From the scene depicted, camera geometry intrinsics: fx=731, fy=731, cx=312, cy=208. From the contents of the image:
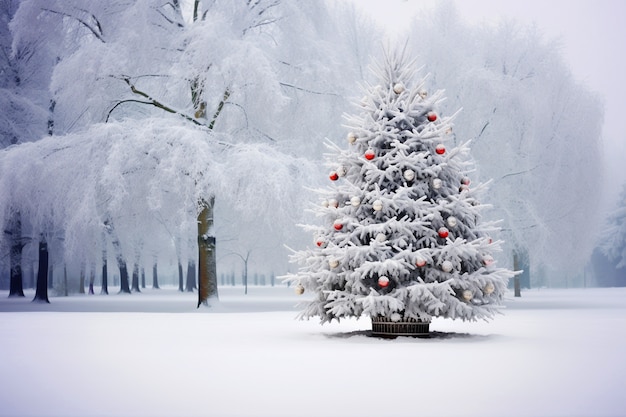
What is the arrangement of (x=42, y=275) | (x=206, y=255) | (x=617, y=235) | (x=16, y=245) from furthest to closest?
(x=617, y=235), (x=16, y=245), (x=42, y=275), (x=206, y=255)

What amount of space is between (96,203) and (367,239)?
34.5 ft

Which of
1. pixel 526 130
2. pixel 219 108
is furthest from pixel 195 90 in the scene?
pixel 526 130

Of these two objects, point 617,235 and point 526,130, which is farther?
point 617,235

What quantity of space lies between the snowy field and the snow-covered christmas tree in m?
0.61

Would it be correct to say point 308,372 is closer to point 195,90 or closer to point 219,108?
point 195,90

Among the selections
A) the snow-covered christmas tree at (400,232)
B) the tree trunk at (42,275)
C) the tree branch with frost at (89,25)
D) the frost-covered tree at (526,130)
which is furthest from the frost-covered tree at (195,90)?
the snow-covered christmas tree at (400,232)

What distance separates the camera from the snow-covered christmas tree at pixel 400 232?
40.8 ft

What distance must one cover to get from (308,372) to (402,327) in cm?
498

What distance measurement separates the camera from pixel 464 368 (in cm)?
864

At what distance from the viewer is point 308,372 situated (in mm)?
8391

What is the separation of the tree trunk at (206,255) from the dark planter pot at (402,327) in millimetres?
9888

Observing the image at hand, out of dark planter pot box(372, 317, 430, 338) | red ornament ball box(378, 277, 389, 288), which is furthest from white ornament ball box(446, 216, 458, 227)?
dark planter pot box(372, 317, 430, 338)

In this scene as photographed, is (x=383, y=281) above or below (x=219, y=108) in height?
below

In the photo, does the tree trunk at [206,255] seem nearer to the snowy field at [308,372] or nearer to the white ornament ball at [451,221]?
the snowy field at [308,372]
